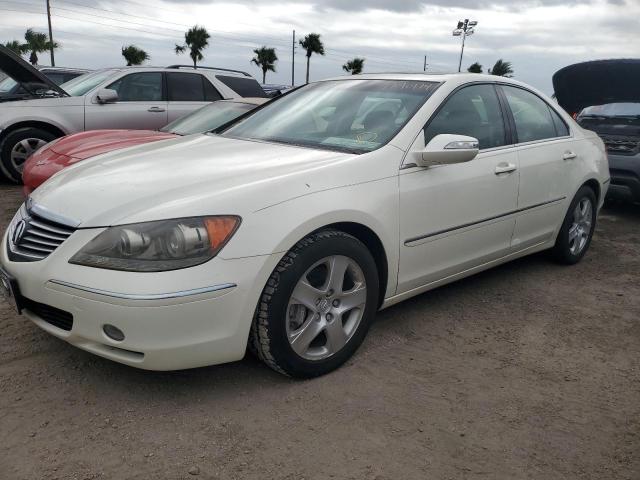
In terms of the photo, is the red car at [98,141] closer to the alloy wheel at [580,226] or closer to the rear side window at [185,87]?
the rear side window at [185,87]

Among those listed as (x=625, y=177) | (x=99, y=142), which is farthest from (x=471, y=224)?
(x=625, y=177)

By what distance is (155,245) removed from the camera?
2342mm

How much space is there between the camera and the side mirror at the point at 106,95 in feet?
23.4

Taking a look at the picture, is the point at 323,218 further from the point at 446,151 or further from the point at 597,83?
the point at 597,83

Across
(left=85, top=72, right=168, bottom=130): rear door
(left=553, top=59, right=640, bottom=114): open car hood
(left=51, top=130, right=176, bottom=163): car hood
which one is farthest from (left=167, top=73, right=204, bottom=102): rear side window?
(left=553, top=59, right=640, bottom=114): open car hood

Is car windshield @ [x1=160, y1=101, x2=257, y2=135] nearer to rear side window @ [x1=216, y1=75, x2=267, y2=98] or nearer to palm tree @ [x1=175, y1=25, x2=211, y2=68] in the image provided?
rear side window @ [x1=216, y1=75, x2=267, y2=98]

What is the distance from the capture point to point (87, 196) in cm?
262

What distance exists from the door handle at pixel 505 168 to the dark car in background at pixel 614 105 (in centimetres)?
334

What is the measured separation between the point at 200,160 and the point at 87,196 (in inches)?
24.3

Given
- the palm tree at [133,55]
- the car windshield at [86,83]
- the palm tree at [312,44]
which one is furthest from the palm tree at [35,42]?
the car windshield at [86,83]

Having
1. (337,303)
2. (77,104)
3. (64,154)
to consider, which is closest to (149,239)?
(337,303)

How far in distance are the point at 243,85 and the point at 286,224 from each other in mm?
6445

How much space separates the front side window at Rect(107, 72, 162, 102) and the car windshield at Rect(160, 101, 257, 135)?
5.62 ft

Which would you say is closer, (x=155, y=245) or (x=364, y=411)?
(x=155, y=245)
